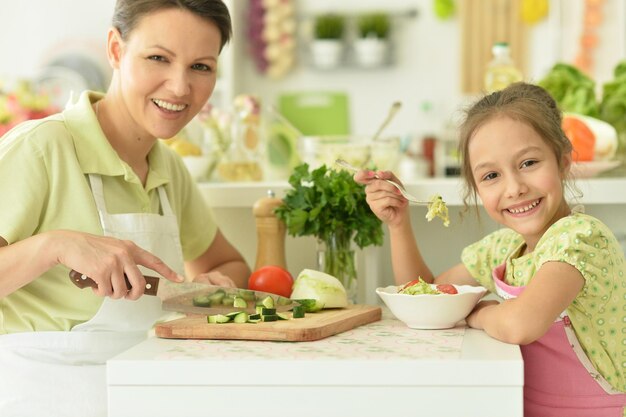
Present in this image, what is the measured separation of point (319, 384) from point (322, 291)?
0.44 meters

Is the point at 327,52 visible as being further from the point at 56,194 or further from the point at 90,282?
the point at 90,282

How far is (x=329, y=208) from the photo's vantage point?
180 cm

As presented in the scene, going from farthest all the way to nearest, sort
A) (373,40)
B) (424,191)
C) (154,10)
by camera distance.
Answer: (373,40) → (424,191) → (154,10)

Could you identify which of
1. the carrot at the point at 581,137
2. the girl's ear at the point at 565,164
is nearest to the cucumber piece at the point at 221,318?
the girl's ear at the point at 565,164

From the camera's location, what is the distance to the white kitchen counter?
1.18 meters

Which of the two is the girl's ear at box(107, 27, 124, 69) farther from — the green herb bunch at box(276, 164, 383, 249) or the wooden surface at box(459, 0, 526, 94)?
the wooden surface at box(459, 0, 526, 94)

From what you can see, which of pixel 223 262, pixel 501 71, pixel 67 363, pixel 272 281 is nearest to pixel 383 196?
pixel 272 281

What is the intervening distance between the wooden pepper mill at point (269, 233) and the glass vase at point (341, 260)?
8 centimetres

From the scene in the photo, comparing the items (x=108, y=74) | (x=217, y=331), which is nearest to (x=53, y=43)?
(x=108, y=74)

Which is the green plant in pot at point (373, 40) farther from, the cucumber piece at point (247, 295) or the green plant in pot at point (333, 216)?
the cucumber piece at point (247, 295)

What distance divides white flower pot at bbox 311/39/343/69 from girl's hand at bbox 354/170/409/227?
10.9ft

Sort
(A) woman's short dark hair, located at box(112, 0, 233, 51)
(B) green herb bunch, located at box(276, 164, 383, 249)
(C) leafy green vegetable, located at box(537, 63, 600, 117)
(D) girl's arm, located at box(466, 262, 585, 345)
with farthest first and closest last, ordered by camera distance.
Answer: (C) leafy green vegetable, located at box(537, 63, 600, 117) < (B) green herb bunch, located at box(276, 164, 383, 249) < (A) woman's short dark hair, located at box(112, 0, 233, 51) < (D) girl's arm, located at box(466, 262, 585, 345)

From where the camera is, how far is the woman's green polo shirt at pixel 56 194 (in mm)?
1522

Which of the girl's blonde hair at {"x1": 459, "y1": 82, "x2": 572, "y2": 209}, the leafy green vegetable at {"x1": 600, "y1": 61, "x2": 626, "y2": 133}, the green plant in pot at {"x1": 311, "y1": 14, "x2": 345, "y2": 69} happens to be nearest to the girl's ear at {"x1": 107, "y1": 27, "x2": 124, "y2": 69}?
the girl's blonde hair at {"x1": 459, "y1": 82, "x2": 572, "y2": 209}
